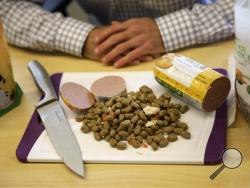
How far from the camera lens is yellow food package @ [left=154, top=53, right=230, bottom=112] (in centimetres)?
66

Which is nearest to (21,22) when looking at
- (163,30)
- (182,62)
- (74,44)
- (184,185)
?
(74,44)

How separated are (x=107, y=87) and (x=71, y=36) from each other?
0.73 ft

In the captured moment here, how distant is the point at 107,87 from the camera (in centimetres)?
75

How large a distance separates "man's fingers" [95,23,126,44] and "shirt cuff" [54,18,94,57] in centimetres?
3

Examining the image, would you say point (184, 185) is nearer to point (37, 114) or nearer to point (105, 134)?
point (105, 134)

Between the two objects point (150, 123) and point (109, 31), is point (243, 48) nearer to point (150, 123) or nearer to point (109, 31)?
point (150, 123)

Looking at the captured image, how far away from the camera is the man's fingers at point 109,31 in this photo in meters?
0.91

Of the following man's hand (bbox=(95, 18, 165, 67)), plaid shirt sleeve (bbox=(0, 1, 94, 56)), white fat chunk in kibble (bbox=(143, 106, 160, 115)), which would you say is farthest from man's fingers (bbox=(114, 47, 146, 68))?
white fat chunk in kibble (bbox=(143, 106, 160, 115))

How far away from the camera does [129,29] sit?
0.92 metres

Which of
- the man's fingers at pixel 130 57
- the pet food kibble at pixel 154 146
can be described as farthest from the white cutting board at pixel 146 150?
the man's fingers at pixel 130 57

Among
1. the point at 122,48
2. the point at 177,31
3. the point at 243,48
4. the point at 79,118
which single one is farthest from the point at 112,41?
the point at 243,48

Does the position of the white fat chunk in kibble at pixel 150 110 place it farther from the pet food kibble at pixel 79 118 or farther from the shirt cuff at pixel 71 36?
the shirt cuff at pixel 71 36

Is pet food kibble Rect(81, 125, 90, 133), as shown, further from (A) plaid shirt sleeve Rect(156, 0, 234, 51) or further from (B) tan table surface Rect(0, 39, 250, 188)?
(A) plaid shirt sleeve Rect(156, 0, 234, 51)

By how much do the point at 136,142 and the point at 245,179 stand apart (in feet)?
0.53
